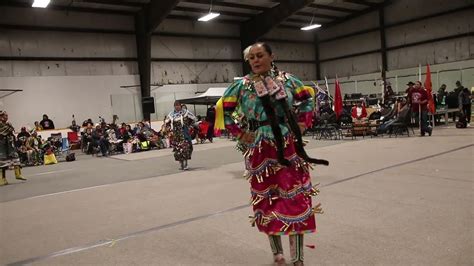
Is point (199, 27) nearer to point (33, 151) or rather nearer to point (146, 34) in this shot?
point (146, 34)

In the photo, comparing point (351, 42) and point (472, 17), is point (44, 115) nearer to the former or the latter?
point (351, 42)

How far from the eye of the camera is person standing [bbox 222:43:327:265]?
2.19 metres

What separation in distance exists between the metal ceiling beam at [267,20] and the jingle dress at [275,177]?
15383mm

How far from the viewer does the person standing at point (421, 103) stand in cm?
981

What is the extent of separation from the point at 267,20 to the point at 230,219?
676 inches

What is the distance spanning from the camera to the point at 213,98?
1584 cm

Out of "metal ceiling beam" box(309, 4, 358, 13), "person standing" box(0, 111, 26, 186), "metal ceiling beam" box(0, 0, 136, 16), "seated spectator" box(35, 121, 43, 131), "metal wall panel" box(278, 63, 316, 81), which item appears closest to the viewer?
"person standing" box(0, 111, 26, 186)

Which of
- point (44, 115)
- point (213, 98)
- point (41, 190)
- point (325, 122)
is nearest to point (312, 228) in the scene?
point (41, 190)

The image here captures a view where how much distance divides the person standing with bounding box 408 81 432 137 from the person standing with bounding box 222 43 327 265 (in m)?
8.62

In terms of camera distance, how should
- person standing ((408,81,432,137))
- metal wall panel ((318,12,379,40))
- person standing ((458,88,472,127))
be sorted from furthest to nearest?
metal wall panel ((318,12,379,40)) → person standing ((458,88,472,127)) → person standing ((408,81,432,137))

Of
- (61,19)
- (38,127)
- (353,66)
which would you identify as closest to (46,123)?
(38,127)

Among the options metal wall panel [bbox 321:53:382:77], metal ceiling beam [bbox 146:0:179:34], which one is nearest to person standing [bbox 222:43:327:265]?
metal ceiling beam [bbox 146:0:179:34]

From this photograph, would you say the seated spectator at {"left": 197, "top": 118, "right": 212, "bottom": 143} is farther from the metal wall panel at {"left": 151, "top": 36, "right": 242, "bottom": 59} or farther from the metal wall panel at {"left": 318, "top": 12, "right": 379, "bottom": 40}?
the metal wall panel at {"left": 318, "top": 12, "right": 379, "bottom": 40}

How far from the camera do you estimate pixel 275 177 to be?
226 centimetres
